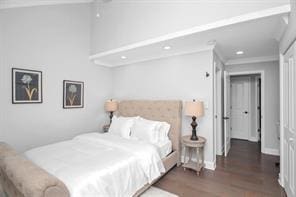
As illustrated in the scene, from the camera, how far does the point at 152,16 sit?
3.16 metres

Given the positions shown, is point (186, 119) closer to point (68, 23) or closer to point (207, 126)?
point (207, 126)

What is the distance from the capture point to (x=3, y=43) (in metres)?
2.92

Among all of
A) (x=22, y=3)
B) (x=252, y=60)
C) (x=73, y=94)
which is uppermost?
(x=22, y=3)

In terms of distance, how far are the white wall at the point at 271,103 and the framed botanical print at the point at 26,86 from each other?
5.37m

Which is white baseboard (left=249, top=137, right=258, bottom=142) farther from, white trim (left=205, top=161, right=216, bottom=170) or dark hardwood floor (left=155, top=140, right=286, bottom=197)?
white trim (left=205, top=161, right=216, bottom=170)

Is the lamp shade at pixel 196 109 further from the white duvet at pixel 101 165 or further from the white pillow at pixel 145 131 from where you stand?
the white duvet at pixel 101 165

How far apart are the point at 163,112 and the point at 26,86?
9.35 ft

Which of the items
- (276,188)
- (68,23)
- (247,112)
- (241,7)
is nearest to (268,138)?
(247,112)

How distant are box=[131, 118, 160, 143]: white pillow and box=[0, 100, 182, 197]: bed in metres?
0.24

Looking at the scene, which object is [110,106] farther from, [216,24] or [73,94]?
[216,24]

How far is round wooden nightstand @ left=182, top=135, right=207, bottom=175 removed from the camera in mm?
3119

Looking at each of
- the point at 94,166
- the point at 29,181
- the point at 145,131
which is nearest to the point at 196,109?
the point at 145,131

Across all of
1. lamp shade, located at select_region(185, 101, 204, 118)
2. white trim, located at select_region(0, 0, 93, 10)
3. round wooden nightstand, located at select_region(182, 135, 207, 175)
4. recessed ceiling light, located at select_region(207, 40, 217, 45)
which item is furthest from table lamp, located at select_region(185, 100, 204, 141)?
white trim, located at select_region(0, 0, 93, 10)

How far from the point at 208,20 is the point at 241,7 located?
17.8 inches
